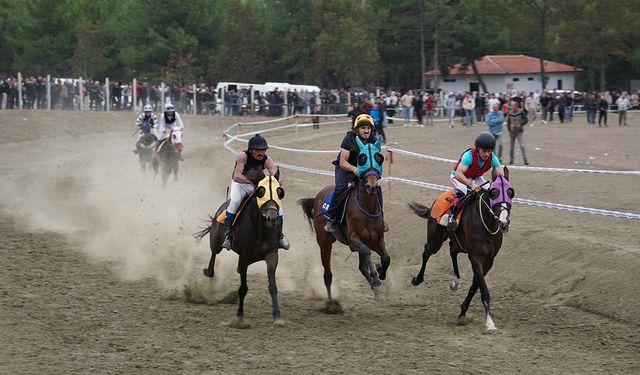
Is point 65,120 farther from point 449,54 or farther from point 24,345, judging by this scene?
point 449,54

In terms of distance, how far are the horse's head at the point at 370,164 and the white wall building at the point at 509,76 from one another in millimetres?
82970

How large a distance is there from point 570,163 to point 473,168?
53.6 ft

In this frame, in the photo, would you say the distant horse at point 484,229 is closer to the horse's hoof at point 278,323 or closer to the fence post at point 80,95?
the horse's hoof at point 278,323

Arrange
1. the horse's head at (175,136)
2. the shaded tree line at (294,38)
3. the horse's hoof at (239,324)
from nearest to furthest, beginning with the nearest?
the horse's hoof at (239,324), the horse's head at (175,136), the shaded tree line at (294,38)

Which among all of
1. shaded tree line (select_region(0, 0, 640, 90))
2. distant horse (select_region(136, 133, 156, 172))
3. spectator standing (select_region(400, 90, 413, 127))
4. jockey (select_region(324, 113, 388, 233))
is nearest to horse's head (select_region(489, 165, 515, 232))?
jockey (select_region(324, 113, 388, 233))

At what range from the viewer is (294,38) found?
84312 millimetres

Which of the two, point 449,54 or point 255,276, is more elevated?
point 449,54

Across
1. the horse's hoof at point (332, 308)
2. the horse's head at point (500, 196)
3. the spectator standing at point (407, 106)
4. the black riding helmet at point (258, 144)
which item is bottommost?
the horse's hoof at point (332, 308)

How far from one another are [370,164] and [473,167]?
138 cm

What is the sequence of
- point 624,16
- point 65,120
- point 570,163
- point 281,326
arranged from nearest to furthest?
point 281,326 → point 570,163 → point 65,120 → point 624,16

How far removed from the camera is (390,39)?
8700cm

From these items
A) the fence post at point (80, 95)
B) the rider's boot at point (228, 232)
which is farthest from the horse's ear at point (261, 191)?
the fence post at point (80, 95)

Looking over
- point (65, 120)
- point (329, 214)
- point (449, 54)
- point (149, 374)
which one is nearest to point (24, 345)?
point (149, 374)

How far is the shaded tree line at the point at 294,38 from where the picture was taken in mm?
78125
